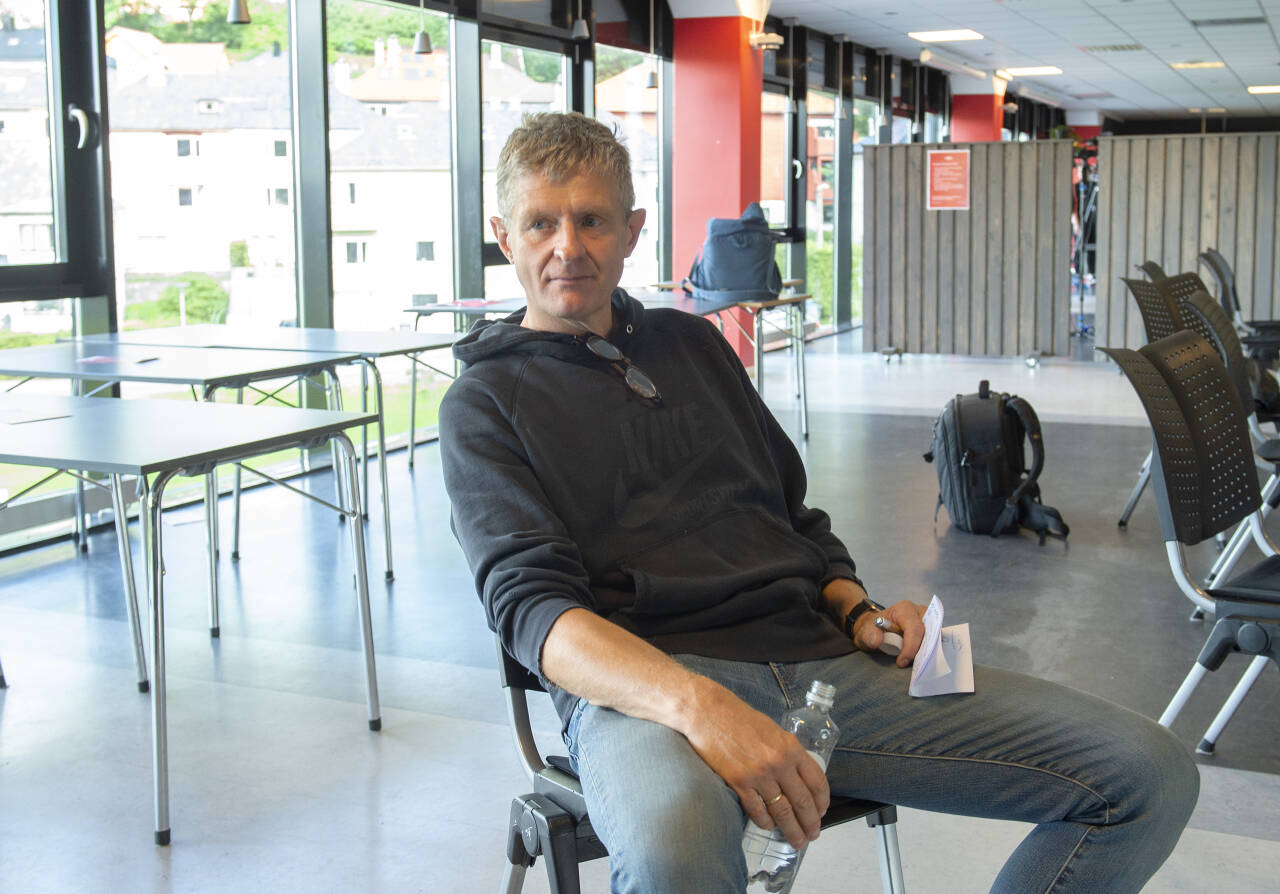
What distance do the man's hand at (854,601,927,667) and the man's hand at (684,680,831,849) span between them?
1.07 feet

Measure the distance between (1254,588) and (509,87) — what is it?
6.22m

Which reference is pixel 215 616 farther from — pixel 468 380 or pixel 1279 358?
pixel 1279 358

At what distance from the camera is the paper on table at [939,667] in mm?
1521

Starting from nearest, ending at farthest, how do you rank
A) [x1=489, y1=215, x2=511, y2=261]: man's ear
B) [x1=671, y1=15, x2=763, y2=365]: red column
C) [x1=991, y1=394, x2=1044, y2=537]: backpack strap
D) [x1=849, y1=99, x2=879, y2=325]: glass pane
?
[x1=489, y1=215, x2=511, y2=261]: man's ear, [x1=991, y1=394, x2=1044, y2=537]: backpack strap, [x1=671, y1=15, x2=763, y2=365]: red column, [x1=849, y1=99, x2=879, y2=325]: glass pane

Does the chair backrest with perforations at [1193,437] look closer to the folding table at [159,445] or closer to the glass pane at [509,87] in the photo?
the folding table at [159,445]

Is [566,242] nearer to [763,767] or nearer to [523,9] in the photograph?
[763,767]

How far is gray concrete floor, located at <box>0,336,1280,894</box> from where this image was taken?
2.23 metres

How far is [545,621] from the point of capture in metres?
1.42

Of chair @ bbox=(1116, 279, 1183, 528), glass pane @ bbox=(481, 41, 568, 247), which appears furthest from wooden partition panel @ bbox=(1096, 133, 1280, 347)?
chair @ bbox=(1116, 279, 1183, 528)

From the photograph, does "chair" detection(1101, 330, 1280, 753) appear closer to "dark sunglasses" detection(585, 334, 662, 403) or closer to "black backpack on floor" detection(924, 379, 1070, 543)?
"dark sunglasses" detection(585, 334, 662, 403)

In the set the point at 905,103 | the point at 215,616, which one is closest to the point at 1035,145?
the point at 905,103

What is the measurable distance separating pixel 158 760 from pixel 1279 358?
522 cm

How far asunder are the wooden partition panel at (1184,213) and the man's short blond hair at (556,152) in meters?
8.16

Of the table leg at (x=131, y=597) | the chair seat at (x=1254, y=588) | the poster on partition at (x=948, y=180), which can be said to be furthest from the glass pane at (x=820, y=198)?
the chair seat at (x=1254, y=588)
